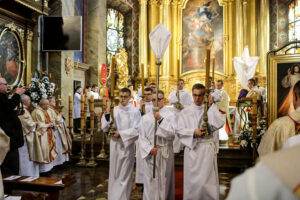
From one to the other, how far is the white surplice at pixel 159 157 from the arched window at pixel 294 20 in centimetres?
Answer: 1194

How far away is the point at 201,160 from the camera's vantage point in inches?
162


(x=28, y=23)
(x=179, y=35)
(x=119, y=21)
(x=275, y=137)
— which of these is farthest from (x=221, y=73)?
(x=275, y=137)

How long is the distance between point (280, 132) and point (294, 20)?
13.1 meters

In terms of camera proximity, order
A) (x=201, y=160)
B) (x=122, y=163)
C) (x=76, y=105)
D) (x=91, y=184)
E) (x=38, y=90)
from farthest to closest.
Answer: (x=76, y=105) → (x=38, y=90) → (x=91, y=184) → (x=122, y=163) → (x=201, y=160)

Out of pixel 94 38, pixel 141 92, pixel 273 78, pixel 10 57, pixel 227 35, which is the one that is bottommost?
pixel 141 92

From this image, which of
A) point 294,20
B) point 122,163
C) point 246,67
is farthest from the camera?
point 294,20

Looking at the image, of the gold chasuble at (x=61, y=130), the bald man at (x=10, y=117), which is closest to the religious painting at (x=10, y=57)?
A: the gold chasuble at (x=61, y=130)

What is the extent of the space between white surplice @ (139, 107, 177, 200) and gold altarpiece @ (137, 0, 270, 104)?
420 inches

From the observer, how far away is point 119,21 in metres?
15.6

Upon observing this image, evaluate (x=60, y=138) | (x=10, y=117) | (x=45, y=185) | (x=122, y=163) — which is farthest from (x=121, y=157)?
(x=60, y=138)

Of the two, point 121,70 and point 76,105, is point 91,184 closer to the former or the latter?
point 76,105

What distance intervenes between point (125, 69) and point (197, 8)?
5.48 m

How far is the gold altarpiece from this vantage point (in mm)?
14320

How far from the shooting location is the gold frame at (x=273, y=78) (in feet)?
17.1
